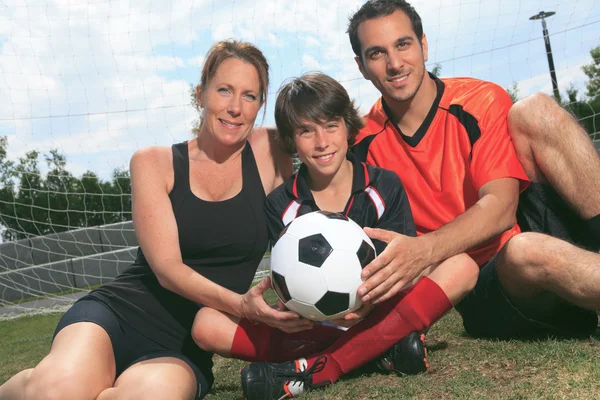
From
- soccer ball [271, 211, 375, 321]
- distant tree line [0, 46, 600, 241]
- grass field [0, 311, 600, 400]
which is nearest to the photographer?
grass field [0, 311, 600, 400]

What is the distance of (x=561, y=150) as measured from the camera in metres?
2.47

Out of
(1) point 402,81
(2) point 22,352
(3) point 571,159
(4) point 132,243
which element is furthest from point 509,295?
(4) point 132,243

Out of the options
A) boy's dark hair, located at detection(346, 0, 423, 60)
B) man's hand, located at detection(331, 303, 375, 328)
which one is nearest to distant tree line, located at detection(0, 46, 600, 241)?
boy's dark hair, located at detection(346, 0, 423, 60)

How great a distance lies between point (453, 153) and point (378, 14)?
2.45 ft

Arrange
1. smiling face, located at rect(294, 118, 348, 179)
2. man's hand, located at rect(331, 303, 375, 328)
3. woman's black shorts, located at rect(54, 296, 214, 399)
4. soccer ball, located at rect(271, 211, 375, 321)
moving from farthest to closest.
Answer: smiling face, located at rect(294, 118, 348, 179)
woman's black shorts, located at rect(54, 296, 214, 399)
man's hand, located at rect(331, 303, 375, 328)
soccer ball, located at rect(271, 211, 375, 321)

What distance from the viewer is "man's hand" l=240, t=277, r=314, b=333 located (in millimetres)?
2234

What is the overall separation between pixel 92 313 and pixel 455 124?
1.77m

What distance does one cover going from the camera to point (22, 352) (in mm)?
4973

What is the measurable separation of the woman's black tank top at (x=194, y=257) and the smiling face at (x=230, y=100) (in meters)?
0.23

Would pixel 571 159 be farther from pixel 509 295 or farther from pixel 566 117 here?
pixel 509 295

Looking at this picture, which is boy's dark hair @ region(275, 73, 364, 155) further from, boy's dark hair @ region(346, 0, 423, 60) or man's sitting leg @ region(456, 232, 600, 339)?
man's sitting leg @ region(456, 232, 600, 339)

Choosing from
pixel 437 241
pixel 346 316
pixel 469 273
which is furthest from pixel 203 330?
pixel 469 273

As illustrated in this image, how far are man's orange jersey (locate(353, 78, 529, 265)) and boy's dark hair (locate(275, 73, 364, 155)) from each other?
27cm

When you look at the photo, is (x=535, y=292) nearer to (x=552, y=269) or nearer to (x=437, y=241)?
(x=552, y=269)
